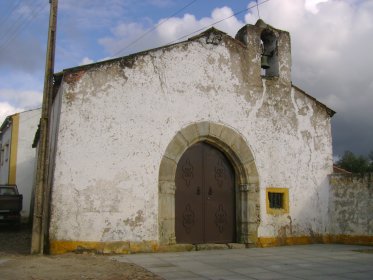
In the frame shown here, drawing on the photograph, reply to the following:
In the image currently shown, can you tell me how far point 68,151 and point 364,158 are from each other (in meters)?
33.2

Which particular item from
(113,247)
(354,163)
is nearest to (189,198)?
(113,247)

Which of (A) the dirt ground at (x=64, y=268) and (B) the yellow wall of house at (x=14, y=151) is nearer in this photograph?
(A) the dirt ground at (x=64, y=268)

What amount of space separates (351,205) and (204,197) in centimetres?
394

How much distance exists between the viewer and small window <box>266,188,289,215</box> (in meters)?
10.7

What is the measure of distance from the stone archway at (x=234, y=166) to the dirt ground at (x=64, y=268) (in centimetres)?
224

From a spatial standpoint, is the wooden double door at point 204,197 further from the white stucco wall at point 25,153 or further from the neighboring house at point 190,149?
the white stucco wall at point 25,153

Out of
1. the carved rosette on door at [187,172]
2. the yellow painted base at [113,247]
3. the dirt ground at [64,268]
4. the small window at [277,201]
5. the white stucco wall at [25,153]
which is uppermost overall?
Answer: the white stucco wall at [25,153]

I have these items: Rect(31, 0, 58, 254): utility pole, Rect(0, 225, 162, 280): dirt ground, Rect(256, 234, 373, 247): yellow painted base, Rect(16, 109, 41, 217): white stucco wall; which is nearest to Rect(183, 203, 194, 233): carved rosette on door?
Rect(256, 234, 373, 247): yellow painted base

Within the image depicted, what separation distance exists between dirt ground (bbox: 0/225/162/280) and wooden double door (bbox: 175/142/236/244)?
230cm

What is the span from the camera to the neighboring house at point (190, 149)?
8.72m

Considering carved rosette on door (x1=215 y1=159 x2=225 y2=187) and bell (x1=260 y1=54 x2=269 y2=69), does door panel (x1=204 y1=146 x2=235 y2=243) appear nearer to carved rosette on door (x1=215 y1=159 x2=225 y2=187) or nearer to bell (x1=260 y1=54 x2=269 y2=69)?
carved rosette on door (x1=215 y1=159 x2=225 y2=187)

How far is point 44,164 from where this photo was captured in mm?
8641

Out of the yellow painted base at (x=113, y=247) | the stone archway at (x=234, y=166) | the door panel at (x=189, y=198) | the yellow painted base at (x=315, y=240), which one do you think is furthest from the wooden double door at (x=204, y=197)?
the yellow painted base at (x=315, y=240)

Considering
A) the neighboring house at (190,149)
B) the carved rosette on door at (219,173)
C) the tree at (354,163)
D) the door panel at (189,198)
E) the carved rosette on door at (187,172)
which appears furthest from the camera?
the tree at (354,163)
